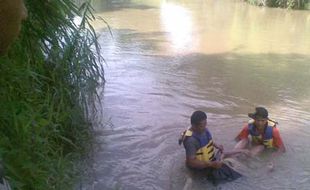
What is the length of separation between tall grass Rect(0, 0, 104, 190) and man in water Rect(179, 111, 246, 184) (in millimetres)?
1342

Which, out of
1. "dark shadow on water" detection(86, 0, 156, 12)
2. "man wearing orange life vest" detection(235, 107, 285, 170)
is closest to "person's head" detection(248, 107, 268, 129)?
"man wearing orange life vest" detection(235, 107, 285, 170)

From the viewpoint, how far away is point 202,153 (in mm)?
5895

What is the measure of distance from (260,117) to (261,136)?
0.34 metres

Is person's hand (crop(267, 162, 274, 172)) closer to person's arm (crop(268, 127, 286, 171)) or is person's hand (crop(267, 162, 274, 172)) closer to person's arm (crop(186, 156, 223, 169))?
person's arm (crop(268, 127, 286, 171))

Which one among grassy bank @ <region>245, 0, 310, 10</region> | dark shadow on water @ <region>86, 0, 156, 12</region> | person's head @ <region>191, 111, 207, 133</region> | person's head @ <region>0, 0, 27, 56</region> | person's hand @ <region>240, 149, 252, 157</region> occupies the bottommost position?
person's hand @ <region>240, 149, 252, 157</region>

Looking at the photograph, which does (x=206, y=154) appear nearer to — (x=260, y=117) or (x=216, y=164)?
(x=216, y=164)

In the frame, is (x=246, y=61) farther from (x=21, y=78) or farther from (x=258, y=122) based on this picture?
(x=21, y=78)

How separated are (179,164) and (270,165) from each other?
4.00 feet

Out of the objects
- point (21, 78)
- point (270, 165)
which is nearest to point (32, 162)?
point (21, 78)

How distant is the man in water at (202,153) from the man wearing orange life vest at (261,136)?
0.83 meters

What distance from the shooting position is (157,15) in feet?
68.4

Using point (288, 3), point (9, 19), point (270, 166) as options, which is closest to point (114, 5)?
point (288, 3)

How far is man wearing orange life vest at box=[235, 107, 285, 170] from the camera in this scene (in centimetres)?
649

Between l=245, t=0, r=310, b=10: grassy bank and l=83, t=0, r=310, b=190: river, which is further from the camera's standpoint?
l=245, t=0, r=310, b=10: grassy bank
